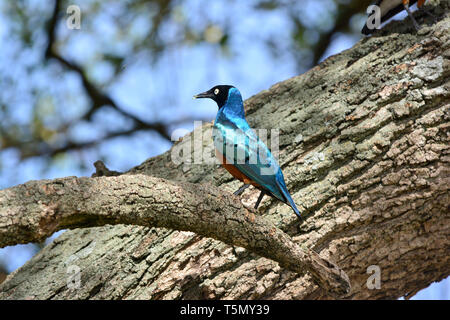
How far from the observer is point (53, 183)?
2250 mm

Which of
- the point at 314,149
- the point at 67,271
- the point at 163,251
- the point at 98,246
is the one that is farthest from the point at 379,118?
the point at 67,271

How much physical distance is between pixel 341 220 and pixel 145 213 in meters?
1.65

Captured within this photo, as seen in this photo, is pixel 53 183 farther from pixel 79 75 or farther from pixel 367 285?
pixel 79 75

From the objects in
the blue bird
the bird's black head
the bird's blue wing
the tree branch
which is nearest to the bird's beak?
the bird's black head

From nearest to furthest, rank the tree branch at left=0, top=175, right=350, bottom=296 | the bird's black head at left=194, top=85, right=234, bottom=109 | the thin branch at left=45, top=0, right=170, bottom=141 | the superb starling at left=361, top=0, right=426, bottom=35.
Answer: the tree branch at left=0, top=175, right=350, bottom=296
the bird's black head at left=194, top=85, right=234, bottom=109
the superb starling at left=361, top=0, right=426, bottom=35
the thin branch at left=45, top=0, right=170, bottom=141

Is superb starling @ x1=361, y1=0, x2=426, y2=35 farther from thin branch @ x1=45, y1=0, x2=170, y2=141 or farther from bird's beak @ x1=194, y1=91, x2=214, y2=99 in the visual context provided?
thin branch @ x1=45, y1=0, x2=170, y2=141

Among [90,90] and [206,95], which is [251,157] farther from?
[90,90]

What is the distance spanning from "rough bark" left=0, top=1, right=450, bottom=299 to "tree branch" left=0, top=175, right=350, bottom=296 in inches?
24.8

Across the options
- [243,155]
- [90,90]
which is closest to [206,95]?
[243,155]

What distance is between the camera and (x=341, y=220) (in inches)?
137

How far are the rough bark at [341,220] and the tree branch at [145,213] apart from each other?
0.63 meters

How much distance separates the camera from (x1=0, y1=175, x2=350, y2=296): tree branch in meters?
2.13

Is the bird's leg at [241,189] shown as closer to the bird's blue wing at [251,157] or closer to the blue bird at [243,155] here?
the blue bird at [243,155]

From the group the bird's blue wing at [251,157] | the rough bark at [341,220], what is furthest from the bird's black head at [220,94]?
the rough bark at [341,220]
